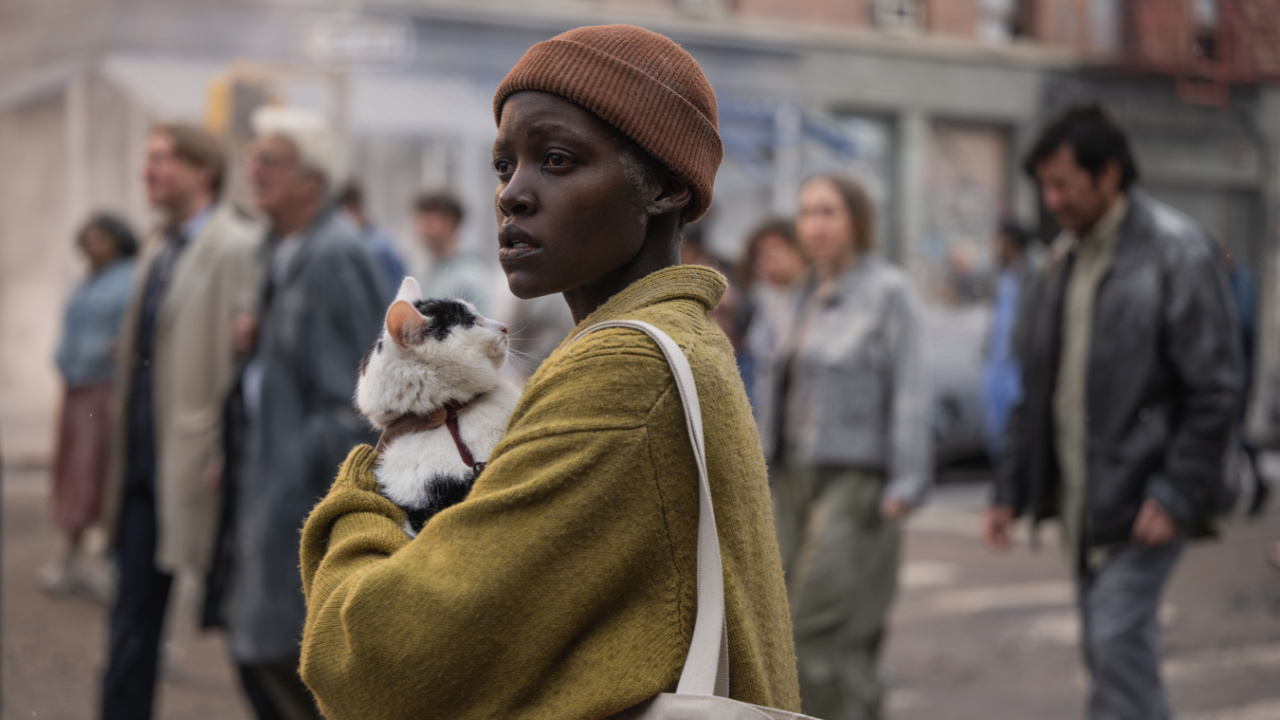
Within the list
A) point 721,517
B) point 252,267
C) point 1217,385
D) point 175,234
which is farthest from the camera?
point 175,234

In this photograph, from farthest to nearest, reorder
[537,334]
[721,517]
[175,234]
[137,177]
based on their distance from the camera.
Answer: [137,177]
[537,334]
[175,234]
[721,517]

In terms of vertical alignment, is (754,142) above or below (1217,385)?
below

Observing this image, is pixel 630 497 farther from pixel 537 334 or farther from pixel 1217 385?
pixel 537 334

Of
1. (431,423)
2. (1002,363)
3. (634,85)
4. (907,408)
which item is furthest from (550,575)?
(1002,363)

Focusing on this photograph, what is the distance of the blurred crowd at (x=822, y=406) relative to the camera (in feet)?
13.3

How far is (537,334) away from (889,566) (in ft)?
7.12

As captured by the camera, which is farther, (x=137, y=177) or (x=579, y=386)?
(x=137, y=177)

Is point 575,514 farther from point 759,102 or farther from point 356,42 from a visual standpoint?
point 759,102

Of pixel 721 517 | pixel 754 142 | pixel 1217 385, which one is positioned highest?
pixel 721 517

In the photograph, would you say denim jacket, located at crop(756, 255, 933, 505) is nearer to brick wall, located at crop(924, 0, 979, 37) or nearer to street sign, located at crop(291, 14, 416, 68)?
street sign, located at crop(291, 14, 416, 68)

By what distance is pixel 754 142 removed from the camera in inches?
773

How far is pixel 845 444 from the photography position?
5113 millimetres

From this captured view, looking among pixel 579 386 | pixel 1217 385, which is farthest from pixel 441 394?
pixel 1217 385

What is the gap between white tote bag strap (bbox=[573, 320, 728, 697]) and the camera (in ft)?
4.90
